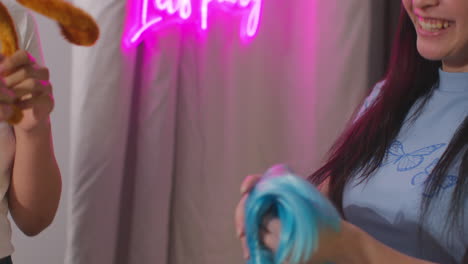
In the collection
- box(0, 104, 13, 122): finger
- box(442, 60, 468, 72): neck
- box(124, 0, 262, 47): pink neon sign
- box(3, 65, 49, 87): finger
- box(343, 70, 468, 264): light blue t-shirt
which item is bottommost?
box(343, 70, 468, 264): light blue t-shirt

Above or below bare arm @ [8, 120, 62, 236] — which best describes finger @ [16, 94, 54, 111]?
above

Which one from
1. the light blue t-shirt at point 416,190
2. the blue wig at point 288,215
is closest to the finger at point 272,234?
the blue wig at point 288,215

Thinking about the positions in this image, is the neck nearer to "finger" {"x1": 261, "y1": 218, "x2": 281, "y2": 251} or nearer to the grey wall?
"finger" {"x1": 261, "y1": 218, "x2": 281, "y2": 251}

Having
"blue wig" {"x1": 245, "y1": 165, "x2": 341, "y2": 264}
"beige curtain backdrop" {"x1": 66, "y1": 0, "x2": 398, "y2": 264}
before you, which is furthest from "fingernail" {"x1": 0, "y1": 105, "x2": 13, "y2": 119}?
"beige curtain backdrop" {"x1": 66, "y1": 0, "x2": 398, "y2": 264}

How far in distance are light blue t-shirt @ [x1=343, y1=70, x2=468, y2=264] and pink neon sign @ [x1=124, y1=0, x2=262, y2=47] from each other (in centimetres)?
71

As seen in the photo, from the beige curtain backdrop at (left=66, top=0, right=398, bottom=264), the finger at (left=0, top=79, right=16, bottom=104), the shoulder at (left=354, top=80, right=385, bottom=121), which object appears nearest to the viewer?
the finger at (left=0, top=79, right=16, bottom=104)

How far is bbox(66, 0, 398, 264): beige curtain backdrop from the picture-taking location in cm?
135

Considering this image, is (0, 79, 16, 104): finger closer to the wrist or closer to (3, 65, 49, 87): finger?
(3, 65, 49, 87): finger

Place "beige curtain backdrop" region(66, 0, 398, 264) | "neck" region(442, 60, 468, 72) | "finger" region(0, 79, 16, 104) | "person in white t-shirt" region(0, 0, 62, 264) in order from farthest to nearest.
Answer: "beige curtain backdrop" region(66, 0, 398, 264) < "neck" region(442, 60, 468, 72) < "person in white t-shirt" region(0, 0, 62, 264) < "finger" region(0, 79, 16, 104)

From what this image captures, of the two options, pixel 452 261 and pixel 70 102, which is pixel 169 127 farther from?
pixel 452 261

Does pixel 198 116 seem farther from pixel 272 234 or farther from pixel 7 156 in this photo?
pixel 272 234

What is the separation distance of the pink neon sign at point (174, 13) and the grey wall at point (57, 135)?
0.20 meters

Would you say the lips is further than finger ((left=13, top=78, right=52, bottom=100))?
Yes

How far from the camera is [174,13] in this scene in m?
1.51
